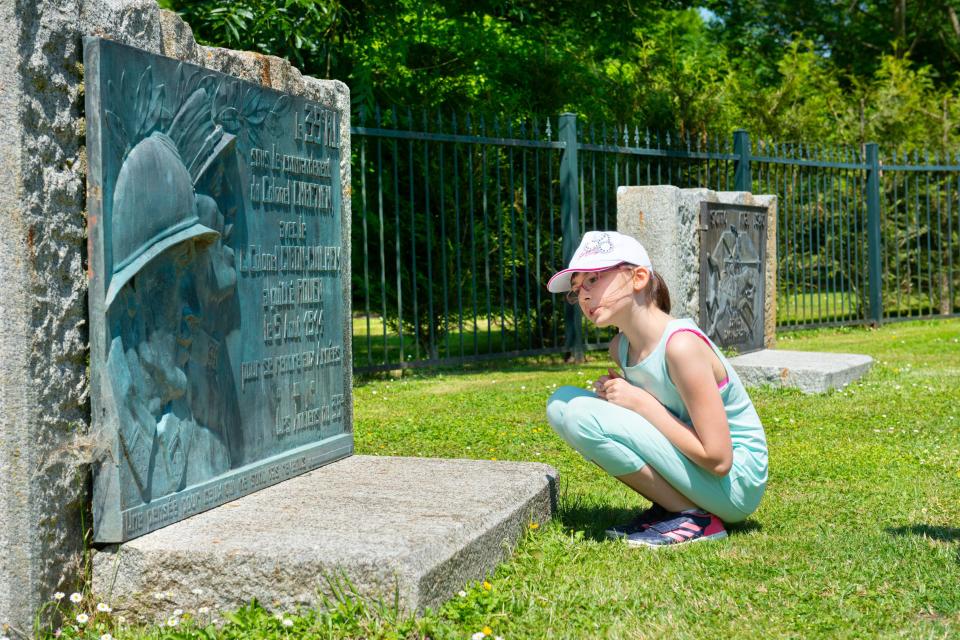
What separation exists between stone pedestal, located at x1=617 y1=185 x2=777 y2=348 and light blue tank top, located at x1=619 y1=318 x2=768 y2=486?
4.26 metres

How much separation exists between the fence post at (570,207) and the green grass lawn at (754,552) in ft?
10.5

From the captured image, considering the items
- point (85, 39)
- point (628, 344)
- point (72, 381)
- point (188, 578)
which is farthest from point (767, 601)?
point (85, 39)

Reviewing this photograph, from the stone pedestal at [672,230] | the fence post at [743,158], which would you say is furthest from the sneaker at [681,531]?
the fence post at [743,158]

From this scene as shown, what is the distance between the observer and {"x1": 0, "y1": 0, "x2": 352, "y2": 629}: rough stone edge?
2625 mm

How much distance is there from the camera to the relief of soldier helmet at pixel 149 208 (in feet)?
9.43

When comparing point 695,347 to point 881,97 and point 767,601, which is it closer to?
point 767,601

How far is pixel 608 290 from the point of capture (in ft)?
11.7

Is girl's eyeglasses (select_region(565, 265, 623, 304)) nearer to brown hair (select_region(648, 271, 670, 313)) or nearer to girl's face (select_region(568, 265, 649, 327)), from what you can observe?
girl's face (select_region(568, 265, 649, 327))

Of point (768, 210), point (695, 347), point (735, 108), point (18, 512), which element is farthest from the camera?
point (735, 108)

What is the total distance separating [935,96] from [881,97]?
2.66m

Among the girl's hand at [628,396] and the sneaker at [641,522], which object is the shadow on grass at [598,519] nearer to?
the sneaker at [641,522]

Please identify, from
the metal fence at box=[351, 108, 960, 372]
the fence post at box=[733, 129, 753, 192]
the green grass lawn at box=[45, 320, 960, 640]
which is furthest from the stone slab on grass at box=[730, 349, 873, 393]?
Answer: the fence post at box=[733, 129, 753, 192]

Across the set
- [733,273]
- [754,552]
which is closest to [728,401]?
[754,552]

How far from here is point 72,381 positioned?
2.82 m
